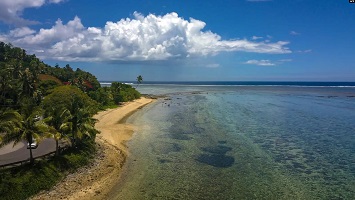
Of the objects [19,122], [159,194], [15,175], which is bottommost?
[159,194]

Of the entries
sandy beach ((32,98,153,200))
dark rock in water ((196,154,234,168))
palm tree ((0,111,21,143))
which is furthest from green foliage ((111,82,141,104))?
palm tree ((0,111,21,143))

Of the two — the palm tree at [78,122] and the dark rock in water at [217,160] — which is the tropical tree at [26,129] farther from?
the dark rock in water at [217,160]

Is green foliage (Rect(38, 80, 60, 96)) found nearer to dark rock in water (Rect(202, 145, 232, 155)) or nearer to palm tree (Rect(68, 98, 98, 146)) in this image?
palm tree (Rect(68, 98, 98, 146))

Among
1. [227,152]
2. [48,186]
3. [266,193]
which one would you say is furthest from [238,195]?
[48,186]

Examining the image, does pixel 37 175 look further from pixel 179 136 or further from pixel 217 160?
pixel 179 136

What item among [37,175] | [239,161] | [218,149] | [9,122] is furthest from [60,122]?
[239,161]

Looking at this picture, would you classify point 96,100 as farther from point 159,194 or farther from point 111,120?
point 159,194

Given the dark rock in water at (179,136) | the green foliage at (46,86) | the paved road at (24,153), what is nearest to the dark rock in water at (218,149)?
Result: the dark rock in water at (179,136)
